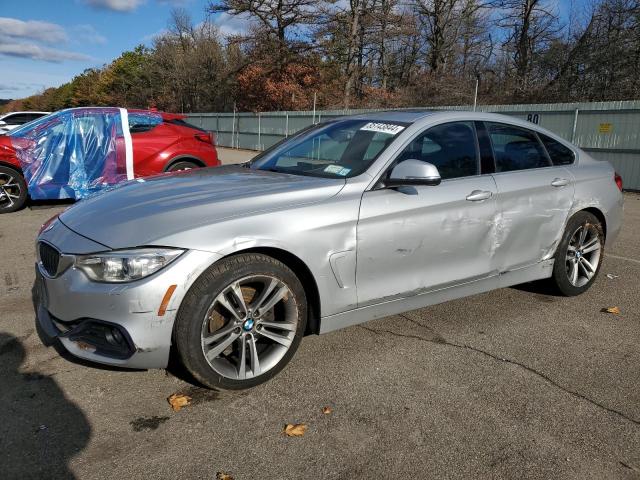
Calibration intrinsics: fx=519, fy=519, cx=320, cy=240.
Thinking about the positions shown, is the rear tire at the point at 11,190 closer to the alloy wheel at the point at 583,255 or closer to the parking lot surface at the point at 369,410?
the parking lot surface at the point at 369,410

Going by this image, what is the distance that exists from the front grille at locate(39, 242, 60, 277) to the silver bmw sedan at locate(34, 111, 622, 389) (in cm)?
1

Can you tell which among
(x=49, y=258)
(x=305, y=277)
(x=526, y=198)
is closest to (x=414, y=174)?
(x=305, y=277)

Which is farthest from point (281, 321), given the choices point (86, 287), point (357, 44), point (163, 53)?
point (163, 53)

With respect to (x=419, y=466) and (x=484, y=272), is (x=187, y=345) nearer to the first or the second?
(x=419, y=466)

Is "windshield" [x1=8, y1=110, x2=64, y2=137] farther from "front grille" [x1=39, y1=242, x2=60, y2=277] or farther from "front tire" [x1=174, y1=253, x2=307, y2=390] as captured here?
"front tire" [x1=174, y1=253, x2=307, y2=390]

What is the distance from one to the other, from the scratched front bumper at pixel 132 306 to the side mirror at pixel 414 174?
1.25 metres

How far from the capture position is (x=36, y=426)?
2.63 metres

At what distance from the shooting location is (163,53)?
159 feet

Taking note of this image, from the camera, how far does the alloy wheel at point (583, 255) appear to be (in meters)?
4.53

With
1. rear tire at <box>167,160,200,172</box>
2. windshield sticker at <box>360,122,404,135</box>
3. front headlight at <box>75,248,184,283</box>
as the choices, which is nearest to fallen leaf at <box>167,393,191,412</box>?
front headlight at <box>75,248,184,283</box>

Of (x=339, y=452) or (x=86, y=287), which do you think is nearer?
(x=339, y=452)

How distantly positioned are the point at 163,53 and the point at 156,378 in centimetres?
5084

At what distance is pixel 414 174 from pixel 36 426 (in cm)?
248

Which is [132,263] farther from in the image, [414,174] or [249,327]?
[414,174]
